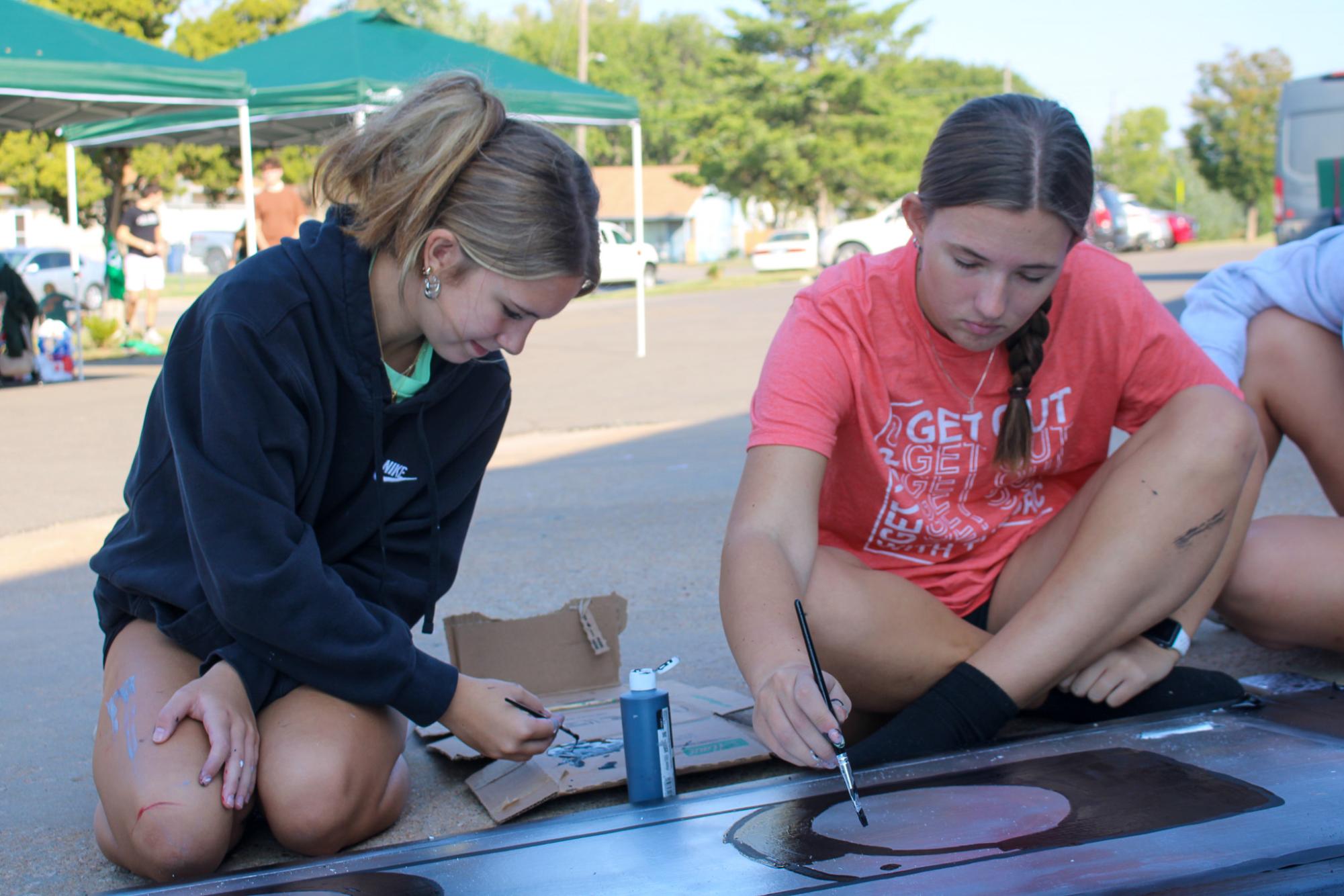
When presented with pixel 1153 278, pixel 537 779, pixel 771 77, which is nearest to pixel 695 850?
pixel 537 779

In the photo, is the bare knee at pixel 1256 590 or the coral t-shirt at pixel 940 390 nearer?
the coral t-shirt at pixel 940 390

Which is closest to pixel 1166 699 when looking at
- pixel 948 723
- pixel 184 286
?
pixel 948 723

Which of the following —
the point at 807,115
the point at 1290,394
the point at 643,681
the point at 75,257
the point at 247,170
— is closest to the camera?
the point at 643,681

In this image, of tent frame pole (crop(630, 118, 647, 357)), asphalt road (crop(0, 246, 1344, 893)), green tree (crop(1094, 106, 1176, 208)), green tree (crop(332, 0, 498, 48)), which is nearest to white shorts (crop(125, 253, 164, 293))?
asphalt road (crop(0, 246, 1344, 893))

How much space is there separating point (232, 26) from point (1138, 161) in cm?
4396

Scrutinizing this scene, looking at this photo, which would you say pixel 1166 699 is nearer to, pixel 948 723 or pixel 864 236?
pixel 948 723

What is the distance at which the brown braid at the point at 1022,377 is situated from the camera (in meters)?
2.15

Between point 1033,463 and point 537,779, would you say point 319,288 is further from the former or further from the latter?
point 1033,463

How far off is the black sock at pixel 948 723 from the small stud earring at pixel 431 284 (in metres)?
0.98

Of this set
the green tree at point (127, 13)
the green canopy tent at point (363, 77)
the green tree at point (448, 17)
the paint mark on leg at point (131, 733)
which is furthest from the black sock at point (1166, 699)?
the green tree at point (448, 17)

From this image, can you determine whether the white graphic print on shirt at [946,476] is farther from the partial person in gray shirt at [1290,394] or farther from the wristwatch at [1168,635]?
the partial person in gray shirt at [1290,394]

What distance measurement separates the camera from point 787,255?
93.6 feet

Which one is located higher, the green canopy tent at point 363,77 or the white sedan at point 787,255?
the green canopy tent at point 363,77

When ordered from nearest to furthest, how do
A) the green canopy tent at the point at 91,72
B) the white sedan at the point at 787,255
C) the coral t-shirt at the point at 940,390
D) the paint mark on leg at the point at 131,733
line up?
the paint mark on leg at the point at 131,733 → the coral t-shirt at the point at 940,390 → the green canopy tent at the point at 91,72 → the white sedan at the point at 787,255
